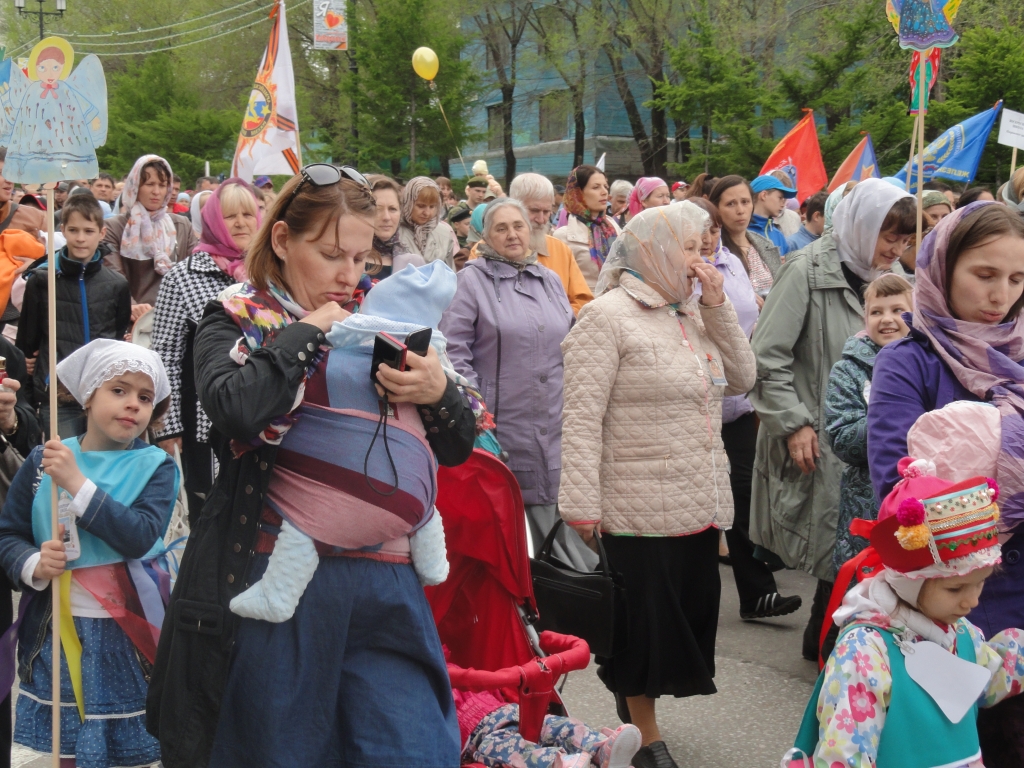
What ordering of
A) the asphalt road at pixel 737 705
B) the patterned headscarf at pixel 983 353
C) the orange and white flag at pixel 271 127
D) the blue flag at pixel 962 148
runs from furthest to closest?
the blue flag at pixel 962 148, the orange and white flag at pixel 271 127, the asphalt road at pixel 737 705, the patterned headscarf at pixel 983 353

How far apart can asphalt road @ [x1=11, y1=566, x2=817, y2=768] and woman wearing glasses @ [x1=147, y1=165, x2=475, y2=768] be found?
2.27 m

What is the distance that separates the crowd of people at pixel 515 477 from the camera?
244 centimetres

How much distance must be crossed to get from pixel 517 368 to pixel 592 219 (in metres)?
3.30

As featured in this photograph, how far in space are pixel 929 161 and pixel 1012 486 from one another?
8.90 m

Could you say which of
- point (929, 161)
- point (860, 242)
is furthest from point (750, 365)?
point (929, 161)

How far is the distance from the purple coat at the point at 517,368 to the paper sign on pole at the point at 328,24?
1796 centimetres

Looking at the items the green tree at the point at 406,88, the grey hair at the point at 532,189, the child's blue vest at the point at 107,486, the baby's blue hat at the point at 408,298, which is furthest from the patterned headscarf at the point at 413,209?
the green tree at the point at 406,88

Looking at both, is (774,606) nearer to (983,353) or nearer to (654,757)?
(654,757)

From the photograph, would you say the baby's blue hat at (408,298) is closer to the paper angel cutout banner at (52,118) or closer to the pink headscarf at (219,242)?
the paper angel cutout banner at (52,118)

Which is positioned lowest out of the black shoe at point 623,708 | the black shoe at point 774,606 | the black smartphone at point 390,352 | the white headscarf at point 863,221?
the black shoe at point 774,606

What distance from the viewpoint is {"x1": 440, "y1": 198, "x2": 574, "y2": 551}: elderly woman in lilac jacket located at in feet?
18.2

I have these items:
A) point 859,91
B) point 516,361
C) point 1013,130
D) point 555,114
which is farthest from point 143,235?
point 555,114

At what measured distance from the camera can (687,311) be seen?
172 inches

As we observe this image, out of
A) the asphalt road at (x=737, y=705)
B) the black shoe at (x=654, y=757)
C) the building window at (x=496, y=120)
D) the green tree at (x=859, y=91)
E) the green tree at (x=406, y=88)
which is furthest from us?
the building window at (x=496, y=120)
